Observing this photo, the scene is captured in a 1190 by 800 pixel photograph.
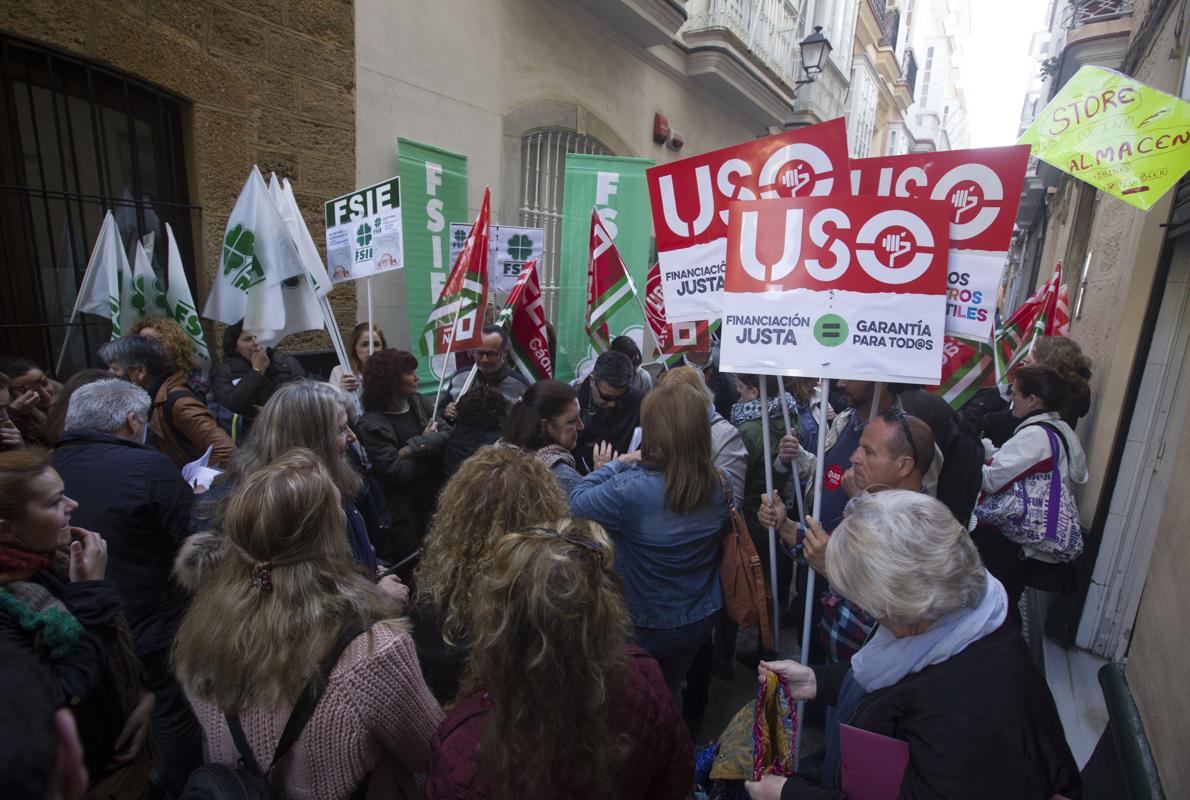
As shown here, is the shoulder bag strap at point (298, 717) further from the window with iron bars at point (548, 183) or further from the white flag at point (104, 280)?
the window with iron bars at point (548, 183)

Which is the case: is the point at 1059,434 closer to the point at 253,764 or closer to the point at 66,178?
the point at 253,764

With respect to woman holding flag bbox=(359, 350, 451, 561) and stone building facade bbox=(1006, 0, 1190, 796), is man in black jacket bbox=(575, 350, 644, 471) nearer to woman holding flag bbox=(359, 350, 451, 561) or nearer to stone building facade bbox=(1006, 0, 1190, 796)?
woman holding flag bbox=(359, 350, 451, 561)

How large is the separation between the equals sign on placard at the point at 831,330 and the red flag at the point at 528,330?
8.65ft

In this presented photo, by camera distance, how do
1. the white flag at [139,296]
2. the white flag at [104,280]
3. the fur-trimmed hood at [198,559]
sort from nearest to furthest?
the fur-trimmed hood at [198,559], the white flag at [104,280], the white flag at [139,296]

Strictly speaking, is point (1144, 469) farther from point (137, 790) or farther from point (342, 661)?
point (137, 790)

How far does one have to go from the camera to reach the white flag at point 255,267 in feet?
12.3

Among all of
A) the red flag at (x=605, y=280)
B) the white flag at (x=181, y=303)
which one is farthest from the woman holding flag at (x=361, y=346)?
the red flag at (x=605, y=280)

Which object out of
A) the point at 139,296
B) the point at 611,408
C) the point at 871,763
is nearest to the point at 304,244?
the point at 139,296

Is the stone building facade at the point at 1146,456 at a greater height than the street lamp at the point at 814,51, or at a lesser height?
lesser

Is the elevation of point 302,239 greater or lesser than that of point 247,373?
greater

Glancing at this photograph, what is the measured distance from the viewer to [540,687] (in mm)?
1188

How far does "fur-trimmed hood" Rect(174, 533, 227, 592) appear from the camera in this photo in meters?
1.82

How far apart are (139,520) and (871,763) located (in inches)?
94.7

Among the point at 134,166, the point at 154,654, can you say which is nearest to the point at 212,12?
the point at 134,166
